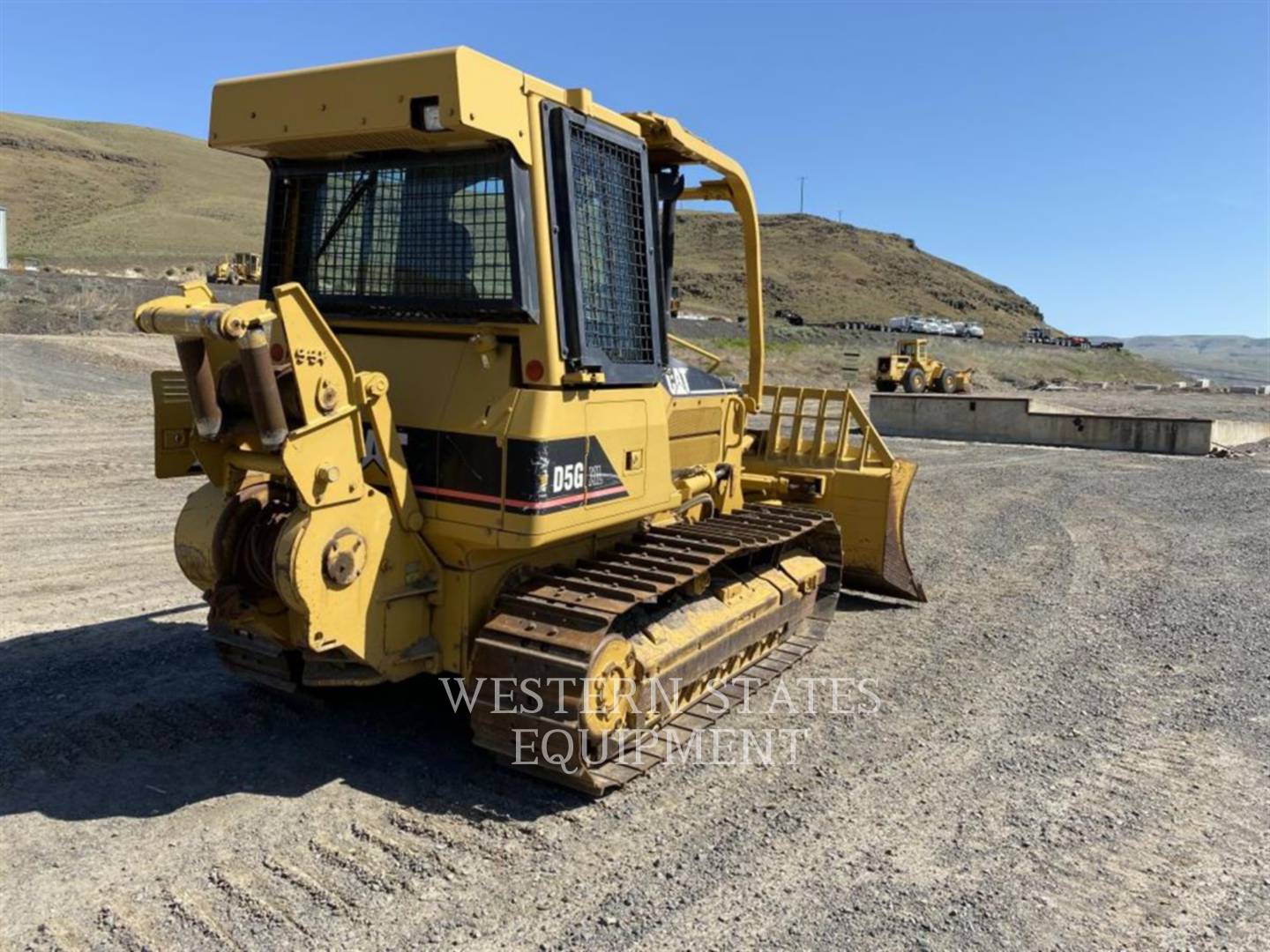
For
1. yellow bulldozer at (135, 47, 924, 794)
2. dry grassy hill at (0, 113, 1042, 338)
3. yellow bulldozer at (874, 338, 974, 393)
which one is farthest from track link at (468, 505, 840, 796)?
dry grassy hill at (0, 113, 1042, 338)

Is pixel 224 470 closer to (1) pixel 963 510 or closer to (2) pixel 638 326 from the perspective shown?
(2) pixel 638 326

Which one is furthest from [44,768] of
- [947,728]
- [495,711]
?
[947,728]

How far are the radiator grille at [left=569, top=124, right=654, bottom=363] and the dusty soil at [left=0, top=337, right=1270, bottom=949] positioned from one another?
212cm

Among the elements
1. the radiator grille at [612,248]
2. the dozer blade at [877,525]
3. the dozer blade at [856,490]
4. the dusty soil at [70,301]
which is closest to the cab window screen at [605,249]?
the radiator grille at [612,248]

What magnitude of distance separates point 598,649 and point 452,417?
46.7 inches

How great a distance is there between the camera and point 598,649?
407 cm

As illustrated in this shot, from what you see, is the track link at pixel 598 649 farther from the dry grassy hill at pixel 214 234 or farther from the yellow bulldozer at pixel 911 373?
the dry grassy hill at pixel 214 234

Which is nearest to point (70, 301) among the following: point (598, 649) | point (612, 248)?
point (612, 248)

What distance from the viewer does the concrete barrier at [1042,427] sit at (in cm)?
1945

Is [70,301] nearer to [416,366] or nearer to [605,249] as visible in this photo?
[416,366]

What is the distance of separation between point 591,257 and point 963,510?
30.6 ft

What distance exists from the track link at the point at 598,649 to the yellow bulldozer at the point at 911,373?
93.2 ft

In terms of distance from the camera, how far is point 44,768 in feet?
14.6

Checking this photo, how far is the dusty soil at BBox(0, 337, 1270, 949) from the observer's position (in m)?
3.52
